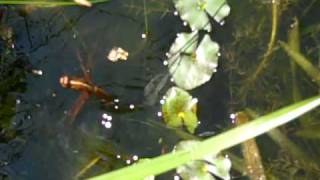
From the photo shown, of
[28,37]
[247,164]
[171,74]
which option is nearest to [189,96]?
A: [171,74]

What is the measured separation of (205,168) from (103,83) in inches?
14.2

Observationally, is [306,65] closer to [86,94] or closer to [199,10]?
[199,10]

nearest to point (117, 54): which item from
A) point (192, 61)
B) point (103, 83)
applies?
point (103, 83)

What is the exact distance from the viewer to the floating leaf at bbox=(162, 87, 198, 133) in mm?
1581

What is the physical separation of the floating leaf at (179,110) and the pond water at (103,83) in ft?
0.11

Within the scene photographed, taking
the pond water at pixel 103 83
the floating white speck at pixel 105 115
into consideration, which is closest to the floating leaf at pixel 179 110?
the pond water at pixel 103 83

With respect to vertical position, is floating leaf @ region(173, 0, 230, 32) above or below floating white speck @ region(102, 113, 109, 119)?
above

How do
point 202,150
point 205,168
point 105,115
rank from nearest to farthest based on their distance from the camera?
1. point 202,150
2. point 205,168
3. point 105,115

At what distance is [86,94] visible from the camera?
1634 millimetres

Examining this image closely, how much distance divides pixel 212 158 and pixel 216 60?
26 cm

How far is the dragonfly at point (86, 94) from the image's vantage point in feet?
5.33

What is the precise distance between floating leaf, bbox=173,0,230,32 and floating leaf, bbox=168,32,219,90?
1.5 inches

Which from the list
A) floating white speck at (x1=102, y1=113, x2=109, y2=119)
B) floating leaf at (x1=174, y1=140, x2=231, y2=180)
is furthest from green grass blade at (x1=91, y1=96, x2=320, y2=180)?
floating white speck at (x1=102, y1=113, x2=109, y2=119)

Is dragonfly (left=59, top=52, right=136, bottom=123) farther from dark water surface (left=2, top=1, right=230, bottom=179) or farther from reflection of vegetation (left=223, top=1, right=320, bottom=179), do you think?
reflection of vegetation (left=223, top=1, right=320, bottom=179)
